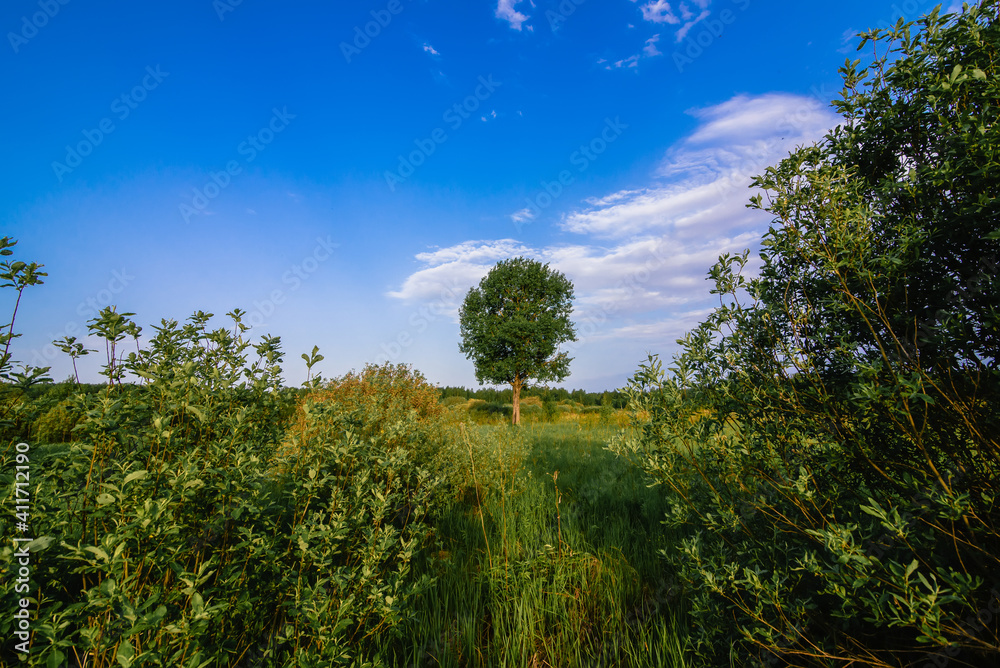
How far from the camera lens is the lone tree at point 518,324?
88.6 feet

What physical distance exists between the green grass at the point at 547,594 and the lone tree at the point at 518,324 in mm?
21605

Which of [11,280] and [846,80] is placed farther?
[846,80]

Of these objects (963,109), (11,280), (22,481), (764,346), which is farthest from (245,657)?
(963,109)

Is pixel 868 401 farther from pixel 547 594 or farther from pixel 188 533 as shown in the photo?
pixel 188 533

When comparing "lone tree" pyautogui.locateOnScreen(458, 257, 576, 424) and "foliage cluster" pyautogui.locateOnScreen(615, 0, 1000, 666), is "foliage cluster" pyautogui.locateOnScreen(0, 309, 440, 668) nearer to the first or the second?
"foliage cluster" pyautogui.locateOnScreen(615, 0, 1000, 666)

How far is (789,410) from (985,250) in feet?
3.98

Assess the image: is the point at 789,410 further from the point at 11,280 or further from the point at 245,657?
the point at 11,280

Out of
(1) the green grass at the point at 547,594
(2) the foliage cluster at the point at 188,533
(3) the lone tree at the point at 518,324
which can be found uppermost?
(3) the lone tree at the point at 518,324

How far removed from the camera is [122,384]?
2.51 metres

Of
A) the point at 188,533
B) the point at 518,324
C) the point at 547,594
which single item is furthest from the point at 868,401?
the point at 518,324

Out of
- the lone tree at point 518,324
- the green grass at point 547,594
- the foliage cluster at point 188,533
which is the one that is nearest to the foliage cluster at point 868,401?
the green grass at point 547,594

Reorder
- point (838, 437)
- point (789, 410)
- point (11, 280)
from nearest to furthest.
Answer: point (11, 280), point (838, 437), point (789, 410)

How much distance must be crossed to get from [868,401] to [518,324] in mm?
24188

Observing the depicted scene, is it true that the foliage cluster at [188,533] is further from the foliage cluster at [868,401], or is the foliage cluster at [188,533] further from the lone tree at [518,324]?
the lone tree at [518,324]
